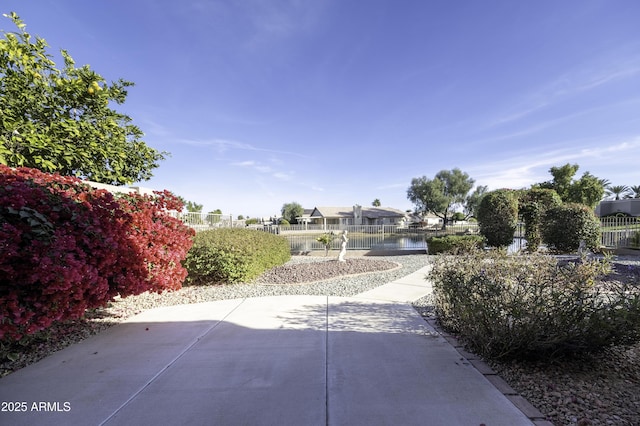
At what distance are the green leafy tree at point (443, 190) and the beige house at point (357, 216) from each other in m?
5.77

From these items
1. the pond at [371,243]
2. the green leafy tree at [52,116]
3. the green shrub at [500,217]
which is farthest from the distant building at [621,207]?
the green leafy tree at [52,116]

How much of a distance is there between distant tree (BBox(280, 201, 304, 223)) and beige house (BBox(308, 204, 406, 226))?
310 cm

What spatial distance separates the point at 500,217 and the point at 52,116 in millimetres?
14722

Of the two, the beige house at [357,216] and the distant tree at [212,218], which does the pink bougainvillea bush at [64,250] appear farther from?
the beige house at [357,216]

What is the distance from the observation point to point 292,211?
55094mm

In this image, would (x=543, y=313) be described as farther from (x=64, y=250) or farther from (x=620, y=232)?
(x=620, y=232)

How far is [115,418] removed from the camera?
2121 millimetres

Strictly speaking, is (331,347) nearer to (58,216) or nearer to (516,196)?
(58,216)

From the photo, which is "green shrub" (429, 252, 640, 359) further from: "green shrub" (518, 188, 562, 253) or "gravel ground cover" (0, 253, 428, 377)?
"green shrub" (518, 188, 562, 253)

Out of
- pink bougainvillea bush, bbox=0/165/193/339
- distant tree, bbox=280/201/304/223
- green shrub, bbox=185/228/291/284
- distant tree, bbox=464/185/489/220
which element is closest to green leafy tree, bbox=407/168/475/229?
distant tree, bbox=464/185/489/220

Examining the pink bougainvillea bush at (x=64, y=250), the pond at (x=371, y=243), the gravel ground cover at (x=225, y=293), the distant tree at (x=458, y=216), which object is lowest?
the gravel ground cover at (x=225, y=293)

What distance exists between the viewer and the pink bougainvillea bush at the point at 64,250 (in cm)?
258

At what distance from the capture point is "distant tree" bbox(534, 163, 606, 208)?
25.9 m

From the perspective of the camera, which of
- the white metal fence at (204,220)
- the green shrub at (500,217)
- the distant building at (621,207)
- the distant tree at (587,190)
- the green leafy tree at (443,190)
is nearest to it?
the white metal fence at (204,220)
